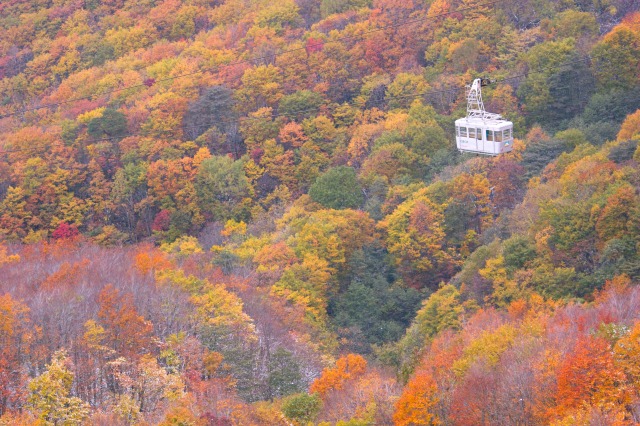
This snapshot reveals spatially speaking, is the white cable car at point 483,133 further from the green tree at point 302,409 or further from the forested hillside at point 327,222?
the green tree at point 302,409

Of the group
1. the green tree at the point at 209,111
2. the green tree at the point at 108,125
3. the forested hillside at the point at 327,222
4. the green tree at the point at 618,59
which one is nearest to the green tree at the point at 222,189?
the forested hillside at the point at 327,222

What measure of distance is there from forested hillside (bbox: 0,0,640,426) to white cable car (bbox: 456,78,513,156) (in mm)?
3752

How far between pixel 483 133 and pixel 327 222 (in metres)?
12.6

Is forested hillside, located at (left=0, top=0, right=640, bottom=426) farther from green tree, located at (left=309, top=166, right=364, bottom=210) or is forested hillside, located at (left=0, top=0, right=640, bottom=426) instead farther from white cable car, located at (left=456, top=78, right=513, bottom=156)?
white cable car, located at (left=456, top=78, right=513, bottom=156)

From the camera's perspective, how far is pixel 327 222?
56750 mm

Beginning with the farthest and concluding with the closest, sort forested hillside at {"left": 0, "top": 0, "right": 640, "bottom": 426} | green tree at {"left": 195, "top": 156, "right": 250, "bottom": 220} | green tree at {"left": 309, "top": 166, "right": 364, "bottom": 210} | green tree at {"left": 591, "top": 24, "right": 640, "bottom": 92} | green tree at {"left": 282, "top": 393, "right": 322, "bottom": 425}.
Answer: green tree at {"left": 195, "top": 156, "right": 250, "bottom": 220}, green tree at {"left": 591, "top": 24, "right": 640, "bottom": 92}, green tree at {"left": 309, "top": 166, "right": 364, "bottom": 210}, green tree at {"left": 282, "top": 393, "right": 322, "bottom": 425}, forested hillside at {"left": 0, "top": 0, "right": 640, "bottom": 426}

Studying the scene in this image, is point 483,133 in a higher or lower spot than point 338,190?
higher

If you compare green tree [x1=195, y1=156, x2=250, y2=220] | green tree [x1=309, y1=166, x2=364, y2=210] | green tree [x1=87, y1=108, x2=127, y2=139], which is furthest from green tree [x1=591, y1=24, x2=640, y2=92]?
green tree [x1=87, y1=108, x2=127, y2=139]

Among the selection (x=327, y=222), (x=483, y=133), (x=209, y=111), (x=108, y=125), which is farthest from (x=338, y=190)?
(x=108, y=125)

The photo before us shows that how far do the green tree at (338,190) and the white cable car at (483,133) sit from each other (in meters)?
13.4

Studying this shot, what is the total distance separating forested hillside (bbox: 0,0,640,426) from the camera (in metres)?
36.5

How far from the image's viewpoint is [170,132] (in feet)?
246

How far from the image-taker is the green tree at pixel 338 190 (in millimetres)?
60500

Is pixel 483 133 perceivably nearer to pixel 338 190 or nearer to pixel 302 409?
pixel 302 409
